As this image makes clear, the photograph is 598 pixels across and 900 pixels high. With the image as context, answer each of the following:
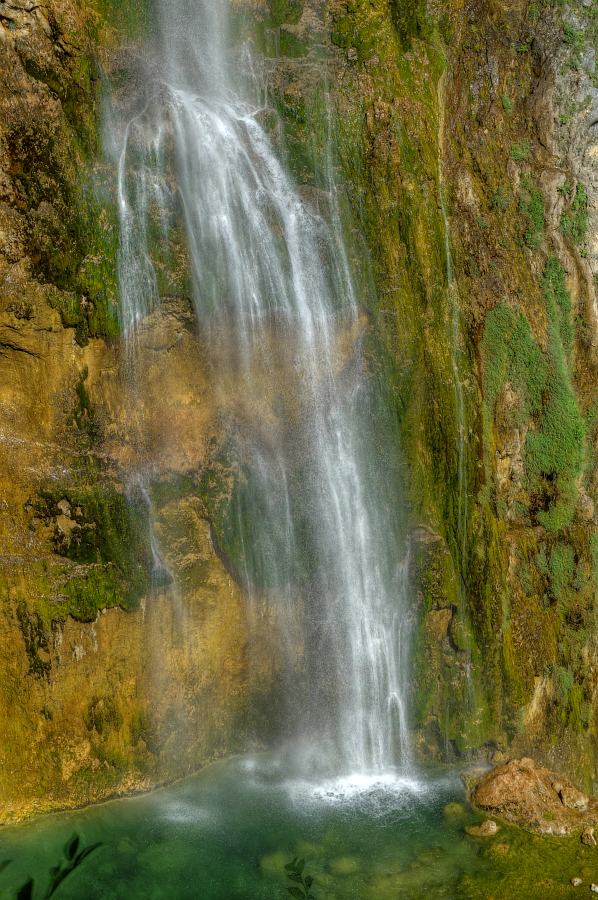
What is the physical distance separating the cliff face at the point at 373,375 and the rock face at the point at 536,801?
3.28 ft

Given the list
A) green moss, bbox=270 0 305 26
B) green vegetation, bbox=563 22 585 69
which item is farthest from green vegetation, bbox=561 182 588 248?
green moss, bbox=270 0 305 26

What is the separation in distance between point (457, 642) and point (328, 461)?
10.7ft

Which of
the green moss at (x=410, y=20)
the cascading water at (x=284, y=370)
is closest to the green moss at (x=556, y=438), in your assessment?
the cascading water at (x=284, y=370)

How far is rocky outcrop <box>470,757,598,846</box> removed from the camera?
11.7 m

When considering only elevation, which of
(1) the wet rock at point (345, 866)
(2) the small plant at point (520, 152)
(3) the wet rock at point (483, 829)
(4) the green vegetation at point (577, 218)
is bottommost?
(3) the wet rock at point (483, 829)

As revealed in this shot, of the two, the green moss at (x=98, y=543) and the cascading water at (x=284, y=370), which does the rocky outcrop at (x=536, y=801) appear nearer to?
the cascading water at (x=284, y=370)

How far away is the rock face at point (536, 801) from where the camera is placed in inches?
461

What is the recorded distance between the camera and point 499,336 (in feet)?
44.7

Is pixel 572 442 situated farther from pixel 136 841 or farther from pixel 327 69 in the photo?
pixel 136 841

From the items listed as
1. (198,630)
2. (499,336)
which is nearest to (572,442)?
(499,336)

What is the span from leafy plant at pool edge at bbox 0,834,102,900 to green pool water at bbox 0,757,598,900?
2.9 inches

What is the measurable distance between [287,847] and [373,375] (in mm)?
6254

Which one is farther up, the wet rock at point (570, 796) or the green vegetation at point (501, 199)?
the green vegetation at point (501, 199)

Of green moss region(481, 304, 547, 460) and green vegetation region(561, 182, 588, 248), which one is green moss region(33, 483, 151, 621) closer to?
green moss region(481, 304, 547, 460)
